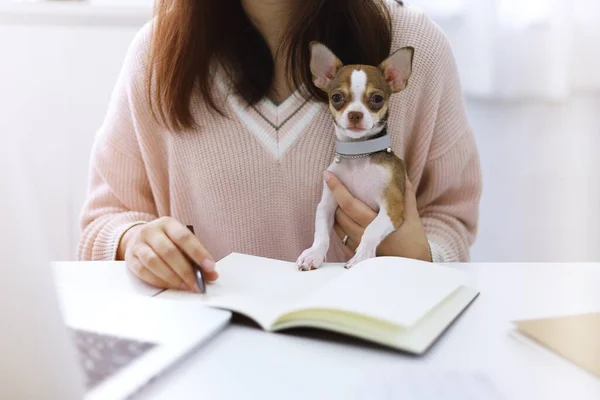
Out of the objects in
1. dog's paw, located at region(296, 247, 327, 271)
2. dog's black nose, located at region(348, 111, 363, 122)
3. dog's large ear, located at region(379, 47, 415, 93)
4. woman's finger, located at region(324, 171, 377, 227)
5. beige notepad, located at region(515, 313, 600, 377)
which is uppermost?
dog's large ear, located at region(379, 47, 415, 93)

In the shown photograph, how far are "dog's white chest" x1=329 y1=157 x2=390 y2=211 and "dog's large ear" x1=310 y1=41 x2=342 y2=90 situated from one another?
0.32ft

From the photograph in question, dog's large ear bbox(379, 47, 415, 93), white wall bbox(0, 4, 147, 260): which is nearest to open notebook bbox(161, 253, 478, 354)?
dog's large ear bbox(379, 47, 415, 93)

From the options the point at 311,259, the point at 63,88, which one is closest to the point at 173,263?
the point at 311,259

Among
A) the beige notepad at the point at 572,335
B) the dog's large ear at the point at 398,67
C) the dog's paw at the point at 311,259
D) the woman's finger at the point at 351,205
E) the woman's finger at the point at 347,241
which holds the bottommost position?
the woman's finger at the point at 347,241

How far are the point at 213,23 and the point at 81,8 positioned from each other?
2.03ft

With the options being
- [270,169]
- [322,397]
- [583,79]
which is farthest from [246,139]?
[583,79]

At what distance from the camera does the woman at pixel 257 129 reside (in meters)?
0.89

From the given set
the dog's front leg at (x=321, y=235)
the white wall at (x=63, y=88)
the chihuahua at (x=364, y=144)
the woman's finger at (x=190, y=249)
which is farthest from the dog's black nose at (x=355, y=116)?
the white wall at (x=63, y=88)

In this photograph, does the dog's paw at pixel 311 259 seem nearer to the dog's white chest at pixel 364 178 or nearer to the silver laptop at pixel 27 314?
the dog's white chest at pixel 364 178

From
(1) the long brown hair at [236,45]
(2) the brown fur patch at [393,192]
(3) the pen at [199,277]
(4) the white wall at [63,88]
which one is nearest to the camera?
(3) the pen at [199,277]

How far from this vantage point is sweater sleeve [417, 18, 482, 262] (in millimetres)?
914

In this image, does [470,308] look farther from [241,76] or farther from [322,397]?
[241,76]

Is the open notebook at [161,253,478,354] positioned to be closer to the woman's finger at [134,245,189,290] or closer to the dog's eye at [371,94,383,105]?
the woman's finger at [134,245,189,290]

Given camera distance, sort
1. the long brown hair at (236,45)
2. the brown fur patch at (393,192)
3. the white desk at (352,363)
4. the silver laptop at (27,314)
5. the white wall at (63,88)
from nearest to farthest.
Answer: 1. the silver laptop at (27,314)
2. the white desk at (352,363)
3. the brown fur patch at (393,192)
4. the long brown hair at (236,45)
5. the white wall at (63,88)
